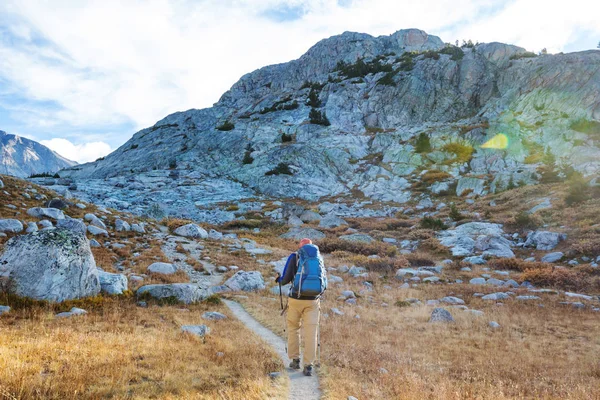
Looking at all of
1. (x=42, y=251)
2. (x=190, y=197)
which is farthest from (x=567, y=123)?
(x=42, y=251)

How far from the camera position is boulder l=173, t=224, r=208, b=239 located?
100 ft

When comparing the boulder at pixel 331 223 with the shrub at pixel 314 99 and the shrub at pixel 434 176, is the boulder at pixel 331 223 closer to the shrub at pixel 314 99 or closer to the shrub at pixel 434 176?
the shrub at pixel 434 176

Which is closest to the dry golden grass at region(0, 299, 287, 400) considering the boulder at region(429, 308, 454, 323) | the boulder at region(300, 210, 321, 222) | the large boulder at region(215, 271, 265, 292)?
the large boulder at region(215, 271, 265, 292)

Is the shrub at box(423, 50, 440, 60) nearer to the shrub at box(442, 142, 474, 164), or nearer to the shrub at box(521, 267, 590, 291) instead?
the shrub at box(442, 142, 474, 164)

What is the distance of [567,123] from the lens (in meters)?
56.7

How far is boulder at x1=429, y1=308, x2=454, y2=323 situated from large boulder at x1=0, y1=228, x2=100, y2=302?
12426mm

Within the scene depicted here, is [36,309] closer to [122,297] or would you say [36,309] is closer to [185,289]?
[122,297]

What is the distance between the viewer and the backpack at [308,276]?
7.06 meters

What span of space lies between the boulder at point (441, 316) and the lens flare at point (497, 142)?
5550cm

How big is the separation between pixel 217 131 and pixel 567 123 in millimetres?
69962

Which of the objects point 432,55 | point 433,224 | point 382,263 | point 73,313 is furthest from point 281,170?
point 432,55

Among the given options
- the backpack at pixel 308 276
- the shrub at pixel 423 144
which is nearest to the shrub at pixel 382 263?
the backpack at pixel 308 276

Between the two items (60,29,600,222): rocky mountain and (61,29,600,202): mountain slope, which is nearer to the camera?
(60,29,600,222): rocky mountain

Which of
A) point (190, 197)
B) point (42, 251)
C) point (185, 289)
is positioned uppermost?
point (190, 197)
